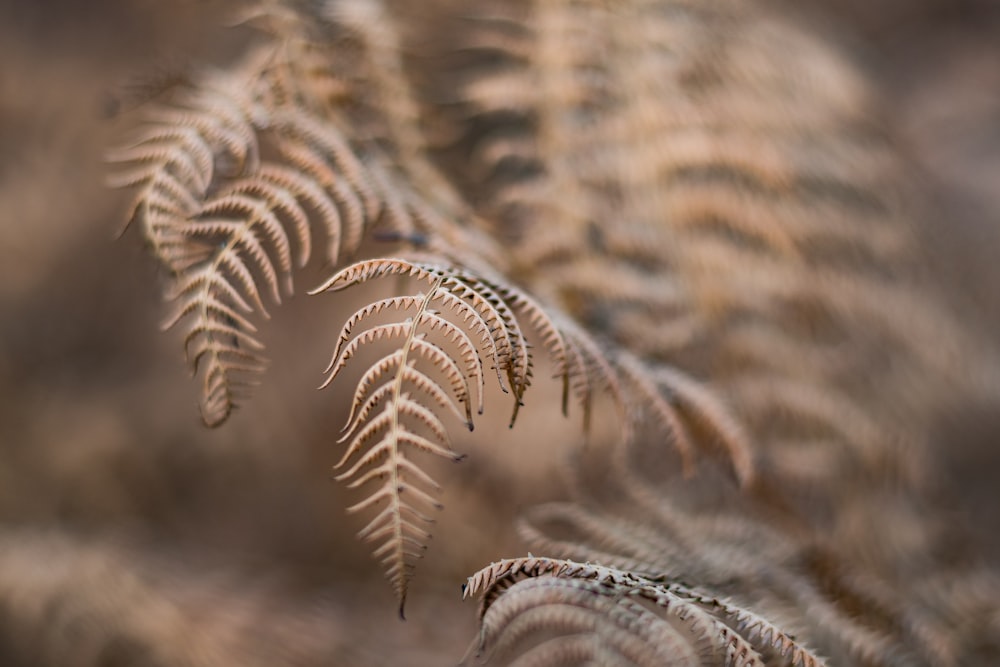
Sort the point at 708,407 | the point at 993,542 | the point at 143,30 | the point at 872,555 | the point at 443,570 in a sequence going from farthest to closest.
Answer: the point at 143,30, the point at 993,542, the point at 443,570, the point at 872,555, the point at 708,407

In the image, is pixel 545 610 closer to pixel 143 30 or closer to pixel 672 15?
pixel 672 15

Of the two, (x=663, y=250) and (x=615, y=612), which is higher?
(x=663, y=250)

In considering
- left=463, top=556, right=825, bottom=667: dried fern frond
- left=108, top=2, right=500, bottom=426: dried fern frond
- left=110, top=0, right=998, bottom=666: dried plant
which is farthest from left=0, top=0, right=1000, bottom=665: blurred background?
left=463, top=556, right=825, bottom=667: dried fern frond

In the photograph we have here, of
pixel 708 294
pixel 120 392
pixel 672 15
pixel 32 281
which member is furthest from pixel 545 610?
pixel 32 281

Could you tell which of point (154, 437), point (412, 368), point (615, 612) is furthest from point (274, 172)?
point (154, 437)

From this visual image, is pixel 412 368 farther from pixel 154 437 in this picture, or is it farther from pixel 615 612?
pixel 154 437
